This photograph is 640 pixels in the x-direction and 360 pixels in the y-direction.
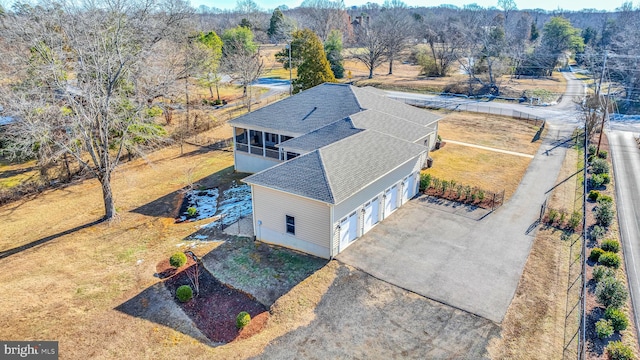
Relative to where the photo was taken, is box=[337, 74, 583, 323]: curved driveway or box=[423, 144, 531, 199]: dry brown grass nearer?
box=[337, 74, 583, 323]: curved driveway

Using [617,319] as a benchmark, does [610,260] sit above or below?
above

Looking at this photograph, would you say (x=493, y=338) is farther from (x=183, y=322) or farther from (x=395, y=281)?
(x=183, y=322)

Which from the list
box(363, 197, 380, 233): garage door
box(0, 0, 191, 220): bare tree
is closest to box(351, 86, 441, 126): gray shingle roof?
box(363, 197, 380, 233): garage door

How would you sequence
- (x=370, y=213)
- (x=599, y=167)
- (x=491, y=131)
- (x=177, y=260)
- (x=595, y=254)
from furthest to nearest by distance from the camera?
(x=491, y=131), (x=599, y=167), (x=370, y=213), (x=595, y=254), (x=177, y=260)

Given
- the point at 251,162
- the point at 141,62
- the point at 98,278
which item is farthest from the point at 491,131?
the point at 98,278

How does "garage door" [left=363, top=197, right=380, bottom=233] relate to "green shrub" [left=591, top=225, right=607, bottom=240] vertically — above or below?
above

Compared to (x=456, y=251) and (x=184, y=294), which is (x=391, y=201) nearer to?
(x=456, y=251)

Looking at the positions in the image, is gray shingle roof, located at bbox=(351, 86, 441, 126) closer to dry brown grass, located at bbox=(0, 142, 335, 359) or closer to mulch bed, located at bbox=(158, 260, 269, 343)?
dry brown grass, located at bbox=(0, 142, 335, 359)

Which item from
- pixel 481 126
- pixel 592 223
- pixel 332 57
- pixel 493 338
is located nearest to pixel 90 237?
pixel 493 338

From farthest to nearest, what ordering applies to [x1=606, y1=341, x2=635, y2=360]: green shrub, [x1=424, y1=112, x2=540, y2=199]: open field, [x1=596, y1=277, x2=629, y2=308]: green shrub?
[x1=424, y1=112, x2=540, y2=199]: open field, [x1=596, y1=277, x2=629, y2=308]: green shrub, [x1=606, y1=341, x2=635, y2=360]: green shrub
